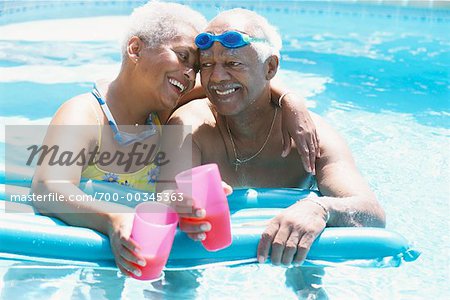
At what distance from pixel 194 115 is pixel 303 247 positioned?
47.8 inches

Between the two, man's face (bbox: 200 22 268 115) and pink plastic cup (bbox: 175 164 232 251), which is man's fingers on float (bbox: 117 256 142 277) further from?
man's face (bbox: 200 22 268 115)

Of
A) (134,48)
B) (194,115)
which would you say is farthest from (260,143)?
(134,48)

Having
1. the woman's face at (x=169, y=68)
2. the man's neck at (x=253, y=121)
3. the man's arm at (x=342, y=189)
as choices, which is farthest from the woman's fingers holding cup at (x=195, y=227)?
the man's neck at (x=253, y=121)

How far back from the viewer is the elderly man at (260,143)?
2908 millimetres

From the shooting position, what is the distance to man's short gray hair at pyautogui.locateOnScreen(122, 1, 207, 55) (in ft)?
11.0

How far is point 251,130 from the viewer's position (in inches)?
149

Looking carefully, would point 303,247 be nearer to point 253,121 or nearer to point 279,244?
point 279,244

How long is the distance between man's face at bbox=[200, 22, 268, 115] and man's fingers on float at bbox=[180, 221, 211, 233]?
99 centimetres

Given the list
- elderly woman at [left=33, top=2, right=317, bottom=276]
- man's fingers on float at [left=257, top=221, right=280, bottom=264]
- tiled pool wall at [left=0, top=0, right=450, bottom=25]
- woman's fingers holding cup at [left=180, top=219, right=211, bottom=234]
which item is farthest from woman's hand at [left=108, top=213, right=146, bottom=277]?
tiled pool wall at [left=0, top=0, right=450, bottom=25]

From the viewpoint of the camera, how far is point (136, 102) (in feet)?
11.2

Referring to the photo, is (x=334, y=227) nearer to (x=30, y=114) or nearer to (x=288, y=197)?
(x=288, y=197)

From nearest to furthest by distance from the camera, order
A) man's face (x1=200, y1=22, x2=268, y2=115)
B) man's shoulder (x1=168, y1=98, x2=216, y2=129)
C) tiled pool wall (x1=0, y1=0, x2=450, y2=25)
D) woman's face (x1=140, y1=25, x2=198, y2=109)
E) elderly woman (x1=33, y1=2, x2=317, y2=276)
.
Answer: elderly woman (x1=33, y1=2, x2=317, y2=276) < woman's face (x1=140, y1=25, x2=198, y2=109) < man's face (x1=200, y1=22, x2=268, y2=115) < man's shoulder (x1=168, y1=98, x2=216, y2=129) < tiled pool wall (x1=0, y1=0, x2=450, y2=25)

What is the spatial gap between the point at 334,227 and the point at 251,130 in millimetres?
917

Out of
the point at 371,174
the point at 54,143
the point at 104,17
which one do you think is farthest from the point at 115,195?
the point at 104,17
